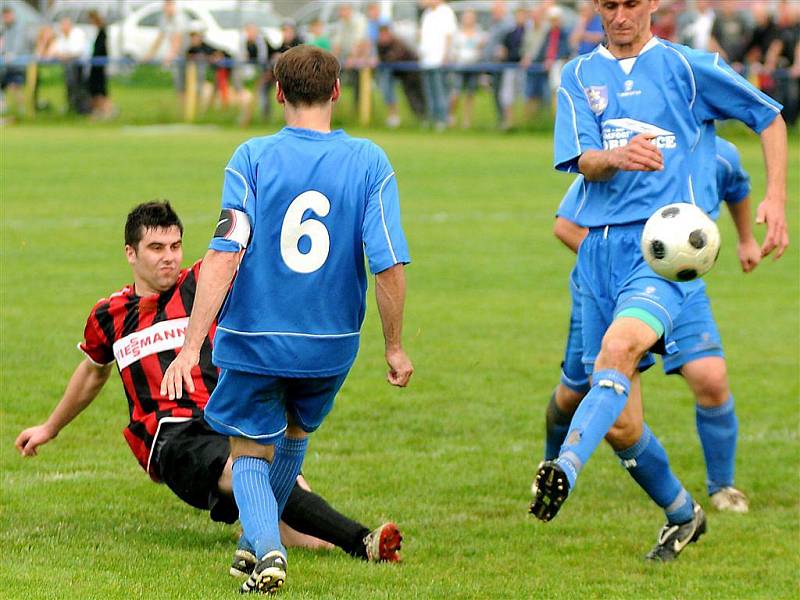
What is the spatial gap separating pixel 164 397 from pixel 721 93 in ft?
8.02

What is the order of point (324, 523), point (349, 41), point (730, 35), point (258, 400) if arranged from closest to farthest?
1. point (258, 400)
2. point (324, 523)
3. point (730, 35)
4. point (349, 41)

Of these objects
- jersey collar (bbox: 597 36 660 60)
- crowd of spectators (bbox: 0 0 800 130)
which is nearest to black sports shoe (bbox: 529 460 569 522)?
jersey collar (bbox: 597 36 660 60)

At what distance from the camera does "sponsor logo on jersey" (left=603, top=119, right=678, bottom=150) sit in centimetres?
565

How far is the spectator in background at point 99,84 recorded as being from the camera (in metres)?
27.5

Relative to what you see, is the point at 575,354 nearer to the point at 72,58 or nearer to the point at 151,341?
the point at 151,341

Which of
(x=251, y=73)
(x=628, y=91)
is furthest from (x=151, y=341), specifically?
(x=251, y=73)

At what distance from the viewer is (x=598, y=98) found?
575cm

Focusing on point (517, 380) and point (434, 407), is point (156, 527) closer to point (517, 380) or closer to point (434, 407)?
point (434, 407)

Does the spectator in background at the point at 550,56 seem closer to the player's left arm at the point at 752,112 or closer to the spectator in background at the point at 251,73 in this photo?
the spectator in background at the point at 251,73

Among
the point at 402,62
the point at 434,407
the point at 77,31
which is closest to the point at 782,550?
the point at 434,407

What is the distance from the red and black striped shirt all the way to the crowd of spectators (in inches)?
709

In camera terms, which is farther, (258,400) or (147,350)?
(147,350)

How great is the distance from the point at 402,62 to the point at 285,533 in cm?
2088

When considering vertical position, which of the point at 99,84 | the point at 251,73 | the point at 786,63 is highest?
the point at 786,63
